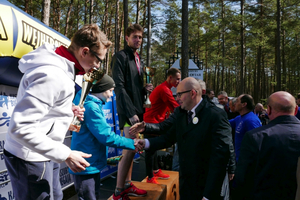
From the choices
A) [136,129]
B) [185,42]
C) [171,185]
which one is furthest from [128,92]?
[185,42]

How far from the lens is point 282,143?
2445 millimetres

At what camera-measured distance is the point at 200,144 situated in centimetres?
265

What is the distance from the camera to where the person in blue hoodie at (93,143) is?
104 inches

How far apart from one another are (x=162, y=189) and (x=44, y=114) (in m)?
2.96

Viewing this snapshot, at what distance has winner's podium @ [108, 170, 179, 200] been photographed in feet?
12.1

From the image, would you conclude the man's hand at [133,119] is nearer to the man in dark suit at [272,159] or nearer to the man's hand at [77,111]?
the man's hand at [77,111]

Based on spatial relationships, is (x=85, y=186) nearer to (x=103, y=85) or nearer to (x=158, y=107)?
(x=103, y=85)

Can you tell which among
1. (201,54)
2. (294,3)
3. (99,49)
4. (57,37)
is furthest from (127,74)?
(201,54)

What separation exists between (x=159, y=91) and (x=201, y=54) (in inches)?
1500

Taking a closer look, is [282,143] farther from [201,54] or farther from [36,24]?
[201,54]

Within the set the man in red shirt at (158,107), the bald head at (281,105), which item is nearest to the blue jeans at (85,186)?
the man in red shirt at (158,107)

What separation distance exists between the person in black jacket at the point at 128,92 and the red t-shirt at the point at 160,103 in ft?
2.86

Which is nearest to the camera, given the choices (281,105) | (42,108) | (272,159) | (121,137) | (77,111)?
(42,108)

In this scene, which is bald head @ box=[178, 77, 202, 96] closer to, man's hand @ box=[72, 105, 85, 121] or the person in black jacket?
the person in black jacket
